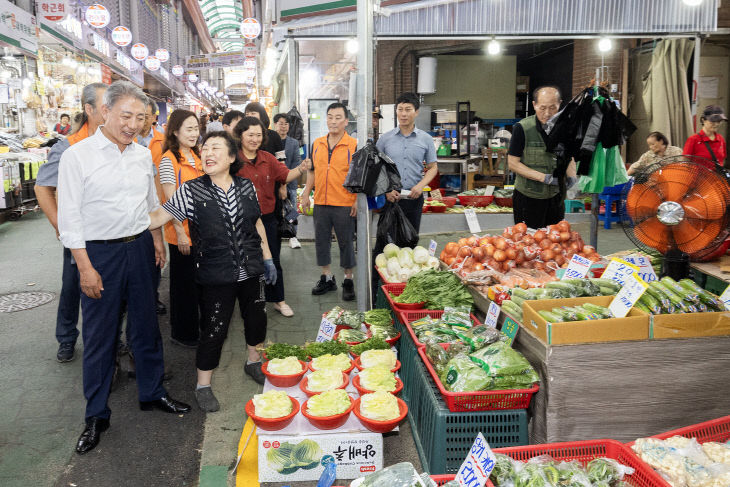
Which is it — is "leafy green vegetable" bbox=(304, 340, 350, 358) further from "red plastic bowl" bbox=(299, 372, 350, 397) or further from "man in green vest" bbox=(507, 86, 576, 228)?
"man in green vest" bbox=(507, 86, 576, 228)

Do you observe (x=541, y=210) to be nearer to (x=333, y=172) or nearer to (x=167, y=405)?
(x=333, y=172)

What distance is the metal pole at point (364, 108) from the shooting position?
14.9 ft

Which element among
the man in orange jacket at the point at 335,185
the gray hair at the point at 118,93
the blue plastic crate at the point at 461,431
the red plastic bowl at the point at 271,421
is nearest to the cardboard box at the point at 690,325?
the blue plastic crate at the point at 461,431

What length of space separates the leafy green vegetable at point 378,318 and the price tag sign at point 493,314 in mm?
957

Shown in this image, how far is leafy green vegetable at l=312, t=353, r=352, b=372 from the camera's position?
3.54 meters

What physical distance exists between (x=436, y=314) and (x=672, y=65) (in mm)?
9512

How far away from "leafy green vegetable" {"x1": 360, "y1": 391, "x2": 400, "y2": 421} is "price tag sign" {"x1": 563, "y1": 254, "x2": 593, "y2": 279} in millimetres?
1502

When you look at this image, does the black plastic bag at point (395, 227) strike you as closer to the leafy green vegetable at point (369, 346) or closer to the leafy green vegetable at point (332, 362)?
the leafy green vegetable at point (369, 346)

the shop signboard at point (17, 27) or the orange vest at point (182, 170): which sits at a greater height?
the shop signboard at point (17, 27)

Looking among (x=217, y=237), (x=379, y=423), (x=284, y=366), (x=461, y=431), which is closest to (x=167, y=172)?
(x=217, y=237)

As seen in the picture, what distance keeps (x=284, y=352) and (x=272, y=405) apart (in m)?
0.64

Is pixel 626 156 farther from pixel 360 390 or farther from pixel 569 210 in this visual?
pixel 360 390

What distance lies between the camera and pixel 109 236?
3.31m

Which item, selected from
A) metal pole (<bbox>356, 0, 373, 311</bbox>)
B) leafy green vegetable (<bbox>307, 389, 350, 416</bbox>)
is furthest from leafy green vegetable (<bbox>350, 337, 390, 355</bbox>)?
metal pole (<bbox>356, 0, 373, 311</bbox>)
